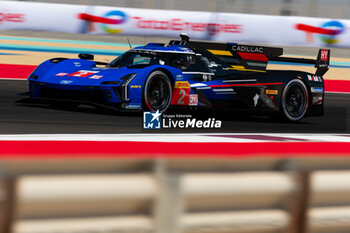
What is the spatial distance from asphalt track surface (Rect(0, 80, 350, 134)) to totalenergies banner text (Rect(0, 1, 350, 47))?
5190 mm

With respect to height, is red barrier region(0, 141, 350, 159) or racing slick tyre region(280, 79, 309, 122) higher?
racing slick tyre region(280, 79, 309, 122)

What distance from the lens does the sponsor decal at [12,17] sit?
15.2 meters

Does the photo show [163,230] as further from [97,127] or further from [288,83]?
[288,83]

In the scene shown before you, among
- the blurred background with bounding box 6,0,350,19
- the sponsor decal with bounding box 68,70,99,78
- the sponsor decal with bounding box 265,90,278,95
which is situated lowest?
the sponsor decal with bounding box 265,90,278,95

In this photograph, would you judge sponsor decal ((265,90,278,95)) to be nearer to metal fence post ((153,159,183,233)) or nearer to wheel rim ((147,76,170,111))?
wheel rim ((147,76,170,111))

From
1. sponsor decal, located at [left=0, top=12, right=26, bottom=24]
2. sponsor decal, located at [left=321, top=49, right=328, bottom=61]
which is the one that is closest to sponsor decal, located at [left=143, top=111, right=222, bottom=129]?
sponsor decal, located at [left=321, top=49, right=328, bottom=61]

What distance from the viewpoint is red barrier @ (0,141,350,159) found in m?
6.42

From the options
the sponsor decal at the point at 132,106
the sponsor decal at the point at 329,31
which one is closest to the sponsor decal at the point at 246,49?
the sponsor decal at the point at 132,106

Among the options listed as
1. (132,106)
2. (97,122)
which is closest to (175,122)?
(132,106)

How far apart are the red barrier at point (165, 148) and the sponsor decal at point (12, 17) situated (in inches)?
359

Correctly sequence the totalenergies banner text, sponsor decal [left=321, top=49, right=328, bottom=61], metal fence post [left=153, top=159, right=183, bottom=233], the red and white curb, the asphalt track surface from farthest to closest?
1. the totalenergies banner text
2. sponsor decal [left=321, top=49, right=328, bottom=61]
3. the asphalt track surface
4. the red and white curb
5. metal fence post [left=153, top=159, right=183, bottom=233]

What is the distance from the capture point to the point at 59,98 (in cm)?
821

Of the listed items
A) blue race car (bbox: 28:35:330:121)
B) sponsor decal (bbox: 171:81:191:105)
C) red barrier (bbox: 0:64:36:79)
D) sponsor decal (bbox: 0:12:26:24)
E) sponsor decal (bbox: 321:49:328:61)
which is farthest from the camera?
sponsor decal (bbox: 0:12:26:24)

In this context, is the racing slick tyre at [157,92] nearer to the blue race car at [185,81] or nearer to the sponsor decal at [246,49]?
the blue race car at [185,81]
